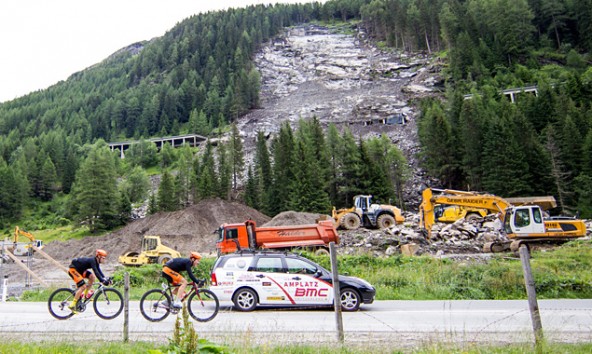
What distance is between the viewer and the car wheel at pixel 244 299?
37.9ft

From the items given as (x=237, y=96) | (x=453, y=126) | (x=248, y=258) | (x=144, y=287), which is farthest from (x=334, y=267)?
(x=237, y=96)

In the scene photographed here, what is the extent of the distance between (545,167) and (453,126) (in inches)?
825

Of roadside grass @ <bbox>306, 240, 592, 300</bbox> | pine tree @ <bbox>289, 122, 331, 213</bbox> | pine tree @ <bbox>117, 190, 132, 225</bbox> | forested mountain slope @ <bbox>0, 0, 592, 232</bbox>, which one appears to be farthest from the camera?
pine tree @ <bbox>117, 190, 132, 225</bbox>

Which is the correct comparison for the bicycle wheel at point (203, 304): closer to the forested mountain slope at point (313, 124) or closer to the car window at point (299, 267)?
the car window at point (299, 267)

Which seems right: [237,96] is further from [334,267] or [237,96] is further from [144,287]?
[334,267]

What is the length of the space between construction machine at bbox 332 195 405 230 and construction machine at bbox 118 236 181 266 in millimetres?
15250

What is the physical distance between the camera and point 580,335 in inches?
316

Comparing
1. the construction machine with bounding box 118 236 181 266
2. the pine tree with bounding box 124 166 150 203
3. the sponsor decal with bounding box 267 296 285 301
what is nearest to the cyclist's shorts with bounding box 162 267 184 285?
the sponsor decal with bounding box 267 296 285 301

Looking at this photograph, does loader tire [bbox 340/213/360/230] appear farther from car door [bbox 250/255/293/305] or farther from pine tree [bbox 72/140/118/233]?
pine tree [bbox 72/140/118/233]

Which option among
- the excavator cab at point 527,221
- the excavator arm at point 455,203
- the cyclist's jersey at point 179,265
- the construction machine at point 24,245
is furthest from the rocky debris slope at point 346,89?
the cyclist's jersey at point 179,265

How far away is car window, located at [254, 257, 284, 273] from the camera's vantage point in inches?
459

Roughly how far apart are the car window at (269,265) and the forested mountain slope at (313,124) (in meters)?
44.7

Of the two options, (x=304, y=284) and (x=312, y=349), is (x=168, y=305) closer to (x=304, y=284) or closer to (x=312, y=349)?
(x=304, y=284)

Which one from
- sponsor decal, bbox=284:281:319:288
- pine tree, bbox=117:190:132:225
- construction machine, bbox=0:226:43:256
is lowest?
sponsor decal, bbox=284:281:319:288
